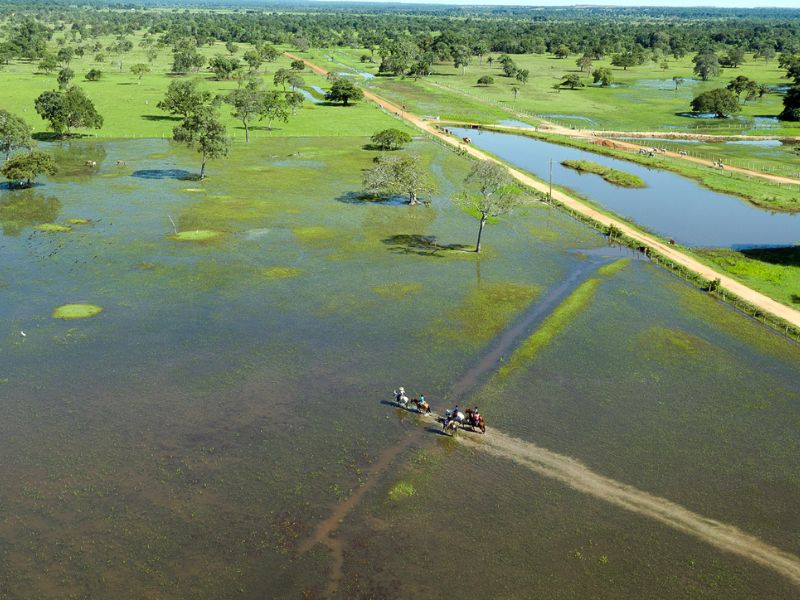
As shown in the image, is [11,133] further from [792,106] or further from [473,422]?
[792,106]

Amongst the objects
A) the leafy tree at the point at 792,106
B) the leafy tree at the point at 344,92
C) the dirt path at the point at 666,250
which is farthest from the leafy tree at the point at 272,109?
the leafy tree at the point at 792,106

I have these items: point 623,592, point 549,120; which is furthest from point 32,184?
point 549,120

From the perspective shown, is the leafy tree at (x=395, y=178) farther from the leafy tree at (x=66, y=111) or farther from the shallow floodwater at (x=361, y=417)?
the leafy tree at (x=66, y=111)

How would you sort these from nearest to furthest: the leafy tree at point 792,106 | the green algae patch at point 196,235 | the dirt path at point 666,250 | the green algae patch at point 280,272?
the dirt path at point 666,250 < the green algae patch at point 280,272 < the green algae patch at point 196,235 < the leafy tree at point 792,106

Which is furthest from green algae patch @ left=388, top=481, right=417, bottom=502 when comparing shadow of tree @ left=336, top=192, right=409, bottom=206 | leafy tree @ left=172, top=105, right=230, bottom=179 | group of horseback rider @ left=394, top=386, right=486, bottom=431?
leafy tree @ left=172, top=105, right=230, bottom=179

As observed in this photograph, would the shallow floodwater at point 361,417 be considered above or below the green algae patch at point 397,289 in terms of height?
below

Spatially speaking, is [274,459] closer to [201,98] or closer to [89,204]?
[89,204]
